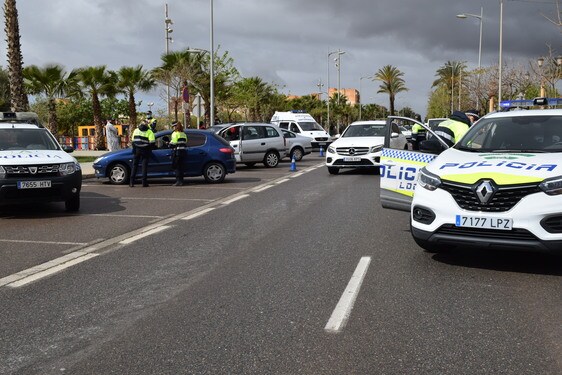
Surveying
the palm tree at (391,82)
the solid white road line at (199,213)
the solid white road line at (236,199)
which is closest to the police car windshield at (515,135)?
the solid white road line at (199,213)

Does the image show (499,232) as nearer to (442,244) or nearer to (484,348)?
(442,244)

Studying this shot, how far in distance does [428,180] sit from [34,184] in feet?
21.7

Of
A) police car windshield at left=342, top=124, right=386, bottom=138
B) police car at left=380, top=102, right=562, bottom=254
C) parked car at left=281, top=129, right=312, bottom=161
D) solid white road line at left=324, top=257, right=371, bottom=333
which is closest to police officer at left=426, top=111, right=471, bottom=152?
police car at left=380, top=102, right=562, bottom=254

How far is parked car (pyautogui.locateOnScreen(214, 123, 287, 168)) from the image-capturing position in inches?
870

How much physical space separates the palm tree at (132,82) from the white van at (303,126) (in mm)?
10572

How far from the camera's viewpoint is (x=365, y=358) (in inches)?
160

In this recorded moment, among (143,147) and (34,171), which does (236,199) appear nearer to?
(143,147)

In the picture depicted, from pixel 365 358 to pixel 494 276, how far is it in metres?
2.63

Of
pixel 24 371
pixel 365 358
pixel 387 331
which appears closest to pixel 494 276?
pixel 387 331

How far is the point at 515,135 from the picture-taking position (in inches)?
295

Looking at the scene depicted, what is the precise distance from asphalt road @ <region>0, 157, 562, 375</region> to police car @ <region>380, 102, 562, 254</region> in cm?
39

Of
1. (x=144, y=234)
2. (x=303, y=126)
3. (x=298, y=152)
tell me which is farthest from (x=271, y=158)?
(x=144, y=234)

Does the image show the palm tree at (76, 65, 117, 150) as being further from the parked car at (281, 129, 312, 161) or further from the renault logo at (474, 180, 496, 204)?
the renault logo at (474, 180, 496, 204)

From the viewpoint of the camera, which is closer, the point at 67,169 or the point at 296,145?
the point at 67,169
